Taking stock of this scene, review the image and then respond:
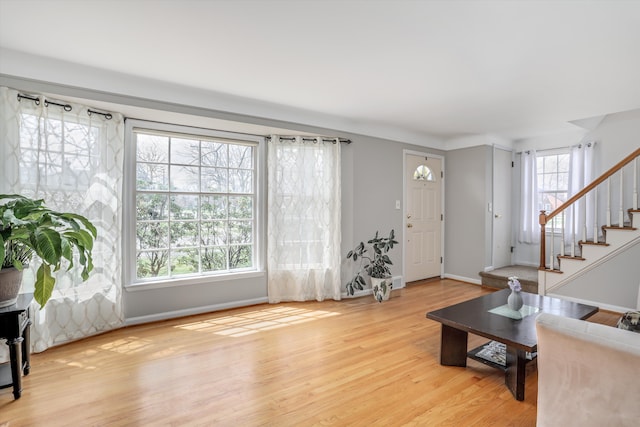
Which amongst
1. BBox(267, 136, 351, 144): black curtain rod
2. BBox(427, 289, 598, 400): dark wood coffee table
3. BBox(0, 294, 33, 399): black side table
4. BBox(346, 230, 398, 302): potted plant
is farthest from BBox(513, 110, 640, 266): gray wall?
BBox(0, 294, 33, 399): black side table

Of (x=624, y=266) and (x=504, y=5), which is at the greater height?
(x=504, y=5)

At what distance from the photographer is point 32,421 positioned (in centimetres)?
182

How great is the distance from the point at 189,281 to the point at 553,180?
5518 mm

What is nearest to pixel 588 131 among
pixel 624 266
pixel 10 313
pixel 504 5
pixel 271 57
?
pixel 624 266

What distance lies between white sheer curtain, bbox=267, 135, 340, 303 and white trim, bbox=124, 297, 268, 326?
27 cm

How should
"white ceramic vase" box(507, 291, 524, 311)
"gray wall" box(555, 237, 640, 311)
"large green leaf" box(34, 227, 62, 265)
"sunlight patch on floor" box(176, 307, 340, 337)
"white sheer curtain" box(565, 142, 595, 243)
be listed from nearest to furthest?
"large green leaf" box(34, 227, 62, 265)
"white ceramic vase" box(507, 291, 524, 311)
"sunlight patch on floor" box(176, 307, 340, 337)
"gray wall" box(555, 237, 640, 311)
"white sheer curtain" box(565, 142, 595, 243)

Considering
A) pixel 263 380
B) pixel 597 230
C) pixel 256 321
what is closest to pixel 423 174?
pixel 597 230

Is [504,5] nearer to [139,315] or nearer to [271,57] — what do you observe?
[271,57]

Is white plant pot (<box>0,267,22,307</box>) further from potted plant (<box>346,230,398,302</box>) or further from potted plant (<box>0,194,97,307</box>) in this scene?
potted plant (<box>346,230,398,302</box>)

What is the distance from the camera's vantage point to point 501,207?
5312mm

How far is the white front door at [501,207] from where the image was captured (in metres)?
5.19

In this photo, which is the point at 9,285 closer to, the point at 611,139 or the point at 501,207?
the point at 501,207

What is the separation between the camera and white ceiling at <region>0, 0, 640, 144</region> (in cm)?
187

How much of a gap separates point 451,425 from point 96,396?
2.20 meters
